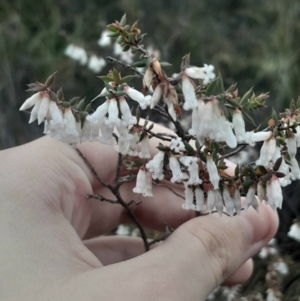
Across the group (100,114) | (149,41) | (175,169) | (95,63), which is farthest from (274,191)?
(149,41)

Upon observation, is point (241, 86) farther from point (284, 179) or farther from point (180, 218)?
point (284, 179)

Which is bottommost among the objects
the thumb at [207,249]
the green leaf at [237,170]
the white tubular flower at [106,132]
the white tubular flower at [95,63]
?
the thumb at [207,249]

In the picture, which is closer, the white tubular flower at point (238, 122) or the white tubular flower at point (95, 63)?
the white tubular flower at point (238, 122)

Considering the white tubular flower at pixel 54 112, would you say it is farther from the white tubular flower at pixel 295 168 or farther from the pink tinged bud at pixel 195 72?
the white tubular flower at pixel 295 168

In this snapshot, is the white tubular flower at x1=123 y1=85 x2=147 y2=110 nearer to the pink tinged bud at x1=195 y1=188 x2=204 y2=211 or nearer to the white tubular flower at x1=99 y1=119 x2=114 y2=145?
the white tubular flower at x1=99 y1=119 x2=114 y2=145

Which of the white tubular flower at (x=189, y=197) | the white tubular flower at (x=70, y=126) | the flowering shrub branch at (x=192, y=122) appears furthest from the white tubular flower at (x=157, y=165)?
the white tubular flower at (x=70, y=126)

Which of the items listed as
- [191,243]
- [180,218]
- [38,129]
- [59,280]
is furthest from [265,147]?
[38,129]

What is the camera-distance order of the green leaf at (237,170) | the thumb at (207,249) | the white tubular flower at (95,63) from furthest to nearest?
the white tubular flower at (95,63), the thumb at (207,249), the green leaf at (237,170)
